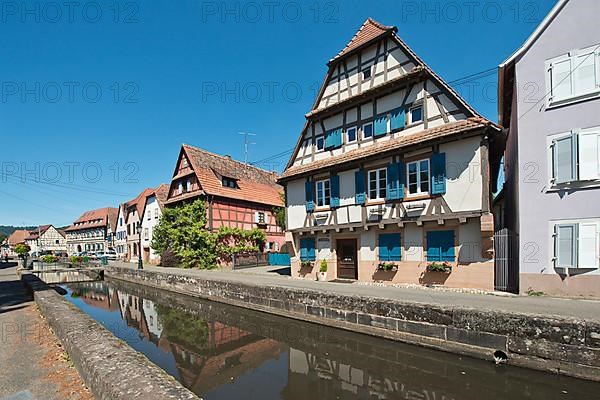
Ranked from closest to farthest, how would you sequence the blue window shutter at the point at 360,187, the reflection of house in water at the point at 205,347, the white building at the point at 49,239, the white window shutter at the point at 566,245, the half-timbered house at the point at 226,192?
1. the reflection of house in water at the point at 205,347
2. the white window shutter at the point at 566,245
3. the blue window shutter at the point at 360,187
4. the half-timbered house at the point at 226,192
5. the white building at the point at 49,239

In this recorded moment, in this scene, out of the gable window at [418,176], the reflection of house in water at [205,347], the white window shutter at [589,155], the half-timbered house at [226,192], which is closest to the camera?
the reflection of house in water at [205,347]

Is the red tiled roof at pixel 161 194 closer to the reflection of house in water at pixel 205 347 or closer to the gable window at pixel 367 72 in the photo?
the reflection of house in water at pixel 205 347

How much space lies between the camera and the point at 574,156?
378 inches

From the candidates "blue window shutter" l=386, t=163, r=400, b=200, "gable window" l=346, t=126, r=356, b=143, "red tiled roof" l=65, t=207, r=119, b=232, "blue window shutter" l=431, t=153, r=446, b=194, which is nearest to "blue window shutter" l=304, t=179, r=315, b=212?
"gable window" l=346, t=126, r=356, b=143

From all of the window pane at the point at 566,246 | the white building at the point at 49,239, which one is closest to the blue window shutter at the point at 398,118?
the window pane at the point at 566,246

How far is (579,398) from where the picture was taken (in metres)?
5.65

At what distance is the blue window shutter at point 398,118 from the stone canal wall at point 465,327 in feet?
25.4

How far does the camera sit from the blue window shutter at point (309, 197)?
16.7 m

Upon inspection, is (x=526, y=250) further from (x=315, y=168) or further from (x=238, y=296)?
(x=238, y=296)

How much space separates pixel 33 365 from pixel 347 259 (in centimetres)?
1248

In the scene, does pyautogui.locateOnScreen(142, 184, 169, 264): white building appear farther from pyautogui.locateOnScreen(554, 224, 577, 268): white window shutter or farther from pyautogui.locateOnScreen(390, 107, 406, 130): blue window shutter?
pyautogui.locateOnScreen(554, 224, 577, 268): white window shutter

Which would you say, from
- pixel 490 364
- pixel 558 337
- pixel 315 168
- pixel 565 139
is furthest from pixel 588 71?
pixel 315 168

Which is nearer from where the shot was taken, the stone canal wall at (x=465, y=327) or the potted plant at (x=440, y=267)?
the stone canal wall at (x=465, y=327)

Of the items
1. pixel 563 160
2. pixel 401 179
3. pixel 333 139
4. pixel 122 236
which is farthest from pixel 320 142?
pixel 122 236
